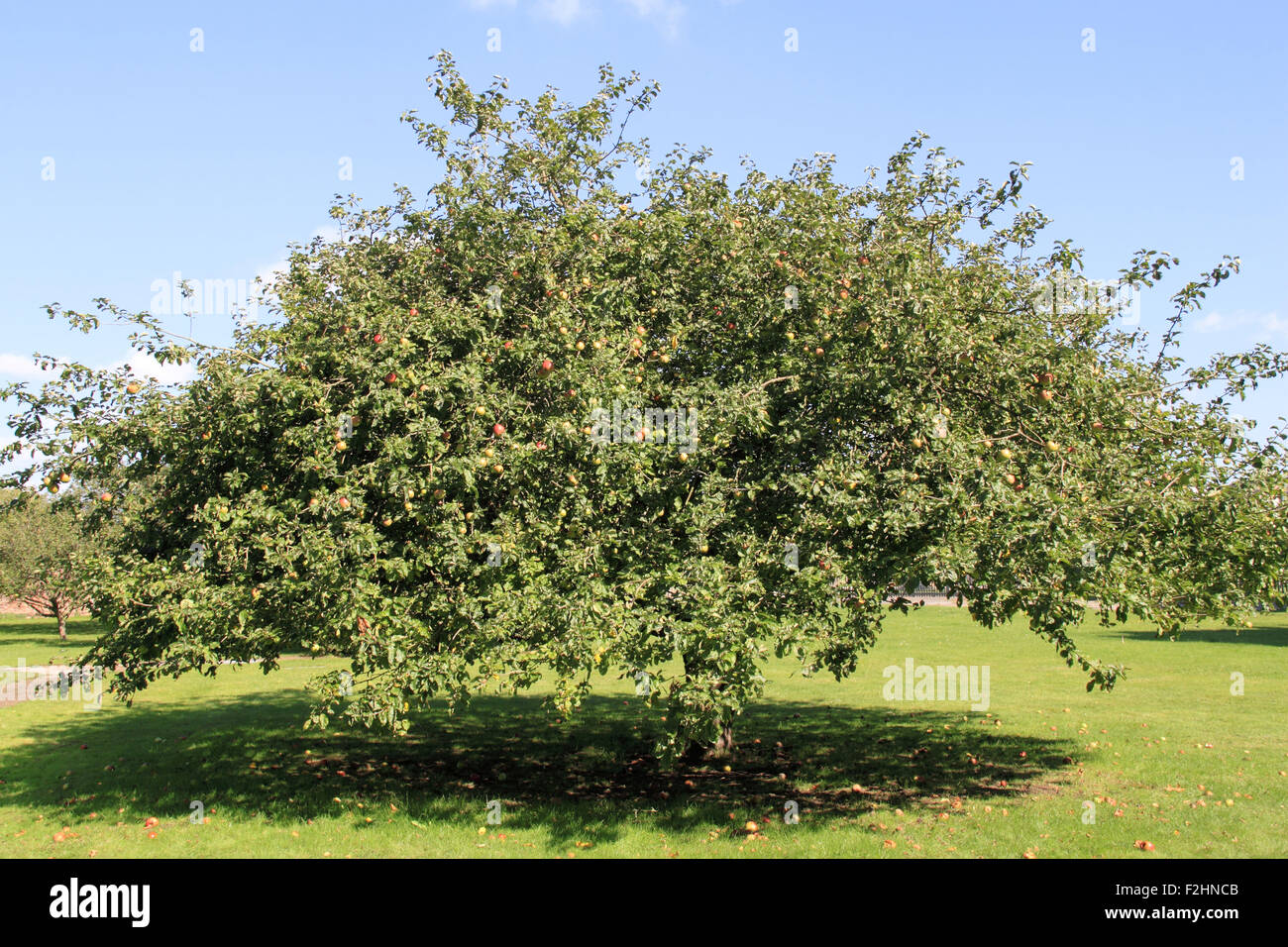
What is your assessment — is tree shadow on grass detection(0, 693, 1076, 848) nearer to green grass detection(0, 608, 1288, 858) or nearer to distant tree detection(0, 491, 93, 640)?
green grass detection(0, 608, 1288, 858)

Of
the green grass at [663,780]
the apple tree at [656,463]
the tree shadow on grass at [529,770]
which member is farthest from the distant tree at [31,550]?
the apple tree at [656,463]

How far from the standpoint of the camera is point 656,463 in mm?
8188

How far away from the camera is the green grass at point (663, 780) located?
8984mm

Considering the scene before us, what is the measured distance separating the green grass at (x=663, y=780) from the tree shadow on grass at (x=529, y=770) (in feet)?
0.18

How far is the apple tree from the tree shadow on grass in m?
2.57

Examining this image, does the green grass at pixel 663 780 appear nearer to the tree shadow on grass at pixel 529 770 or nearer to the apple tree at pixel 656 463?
the tree shadow on grass at pixel 529 770

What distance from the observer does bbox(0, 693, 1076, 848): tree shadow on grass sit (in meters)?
10.3

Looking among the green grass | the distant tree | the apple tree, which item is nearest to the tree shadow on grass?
the green grass

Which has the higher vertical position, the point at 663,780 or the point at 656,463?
the point at 656,463

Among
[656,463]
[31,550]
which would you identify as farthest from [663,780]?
[31,550]

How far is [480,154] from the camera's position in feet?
34.1

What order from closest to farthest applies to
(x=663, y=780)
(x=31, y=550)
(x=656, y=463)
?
1. (x=656, y=463)
2. (x=663, y=780)
3. (x=31, y=550)

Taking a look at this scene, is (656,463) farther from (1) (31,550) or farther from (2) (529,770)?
(1) (31,550)

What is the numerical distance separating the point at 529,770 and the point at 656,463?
6.26m
